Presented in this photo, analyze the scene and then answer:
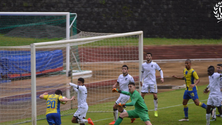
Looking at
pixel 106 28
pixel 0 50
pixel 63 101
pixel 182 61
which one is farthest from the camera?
pixel 106 28

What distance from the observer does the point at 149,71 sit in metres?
9.62

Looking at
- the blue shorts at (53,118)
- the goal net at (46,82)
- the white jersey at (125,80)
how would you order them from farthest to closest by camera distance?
1. the goal net at (46,82)
2. the white jersey at (125,80)
3. the blue shorts at (53,118)

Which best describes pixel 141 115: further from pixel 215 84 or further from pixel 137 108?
pixel 215 84

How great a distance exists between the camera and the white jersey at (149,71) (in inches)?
379

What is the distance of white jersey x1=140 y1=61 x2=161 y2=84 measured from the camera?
962 cm

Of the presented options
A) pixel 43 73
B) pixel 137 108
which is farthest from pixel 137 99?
pixel 43 73

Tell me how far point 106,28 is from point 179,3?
10.0 metres

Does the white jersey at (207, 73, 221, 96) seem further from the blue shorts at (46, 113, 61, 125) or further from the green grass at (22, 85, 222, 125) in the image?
the blue shorts at (46, 113, 61, 125)

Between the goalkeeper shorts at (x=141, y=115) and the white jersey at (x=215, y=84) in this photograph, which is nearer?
the goalkeeper shorts at (x=141, y=115)

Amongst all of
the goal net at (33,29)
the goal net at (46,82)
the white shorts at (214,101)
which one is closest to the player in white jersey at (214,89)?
the white shorts at (214,101)

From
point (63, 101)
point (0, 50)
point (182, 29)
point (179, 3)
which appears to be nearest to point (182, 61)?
point (182, 29)

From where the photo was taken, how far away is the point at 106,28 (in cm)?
3528

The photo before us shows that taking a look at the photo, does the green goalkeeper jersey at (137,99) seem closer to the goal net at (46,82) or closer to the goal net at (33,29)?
the goal net at (46,82)

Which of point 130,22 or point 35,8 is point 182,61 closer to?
point 130,22
